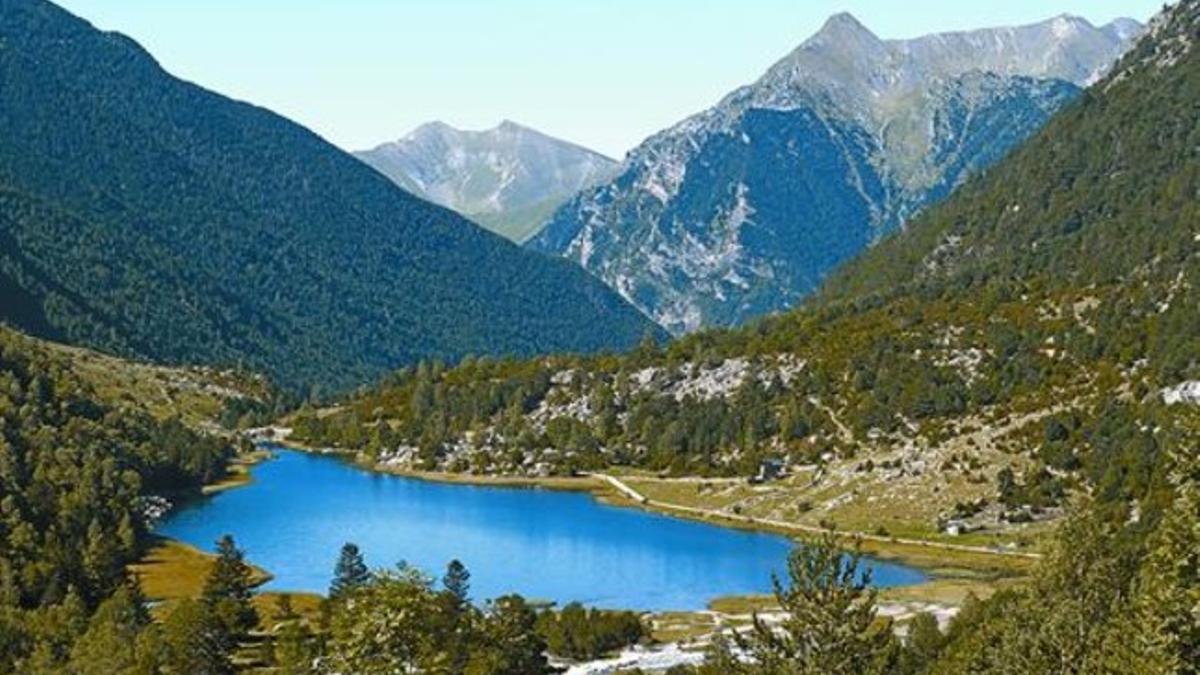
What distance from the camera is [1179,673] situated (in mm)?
52594

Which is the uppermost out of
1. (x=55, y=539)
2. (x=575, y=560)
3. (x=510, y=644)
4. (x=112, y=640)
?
(x=55, y=539)

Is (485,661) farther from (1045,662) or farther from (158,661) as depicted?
(1045,662)

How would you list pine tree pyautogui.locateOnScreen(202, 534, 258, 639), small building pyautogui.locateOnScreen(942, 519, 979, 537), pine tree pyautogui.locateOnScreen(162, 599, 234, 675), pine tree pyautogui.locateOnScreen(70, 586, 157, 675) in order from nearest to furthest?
1. pine tree pyautogui.locateOnScreen(70, 586, 157, 675)
2. pine tree pyautogui.locateOnScreen(162, 599, 234, 675)
3. pine tree pyautogui.locateOnScreen(202, 534, 258, 639)
4. small building pyautogui.locateOnScreen(942, 519, 979, 537)

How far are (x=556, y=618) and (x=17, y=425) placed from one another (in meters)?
103

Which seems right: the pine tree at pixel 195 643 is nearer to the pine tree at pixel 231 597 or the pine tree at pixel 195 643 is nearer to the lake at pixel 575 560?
the pine tree at pixel 231 597

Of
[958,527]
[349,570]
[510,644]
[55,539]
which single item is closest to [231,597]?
[349,570]

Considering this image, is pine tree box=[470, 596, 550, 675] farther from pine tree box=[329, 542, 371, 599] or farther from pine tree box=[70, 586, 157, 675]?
pine tree box=[329, 542, 371, 599]

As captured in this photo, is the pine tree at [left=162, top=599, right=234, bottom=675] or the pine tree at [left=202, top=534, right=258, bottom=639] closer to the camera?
the pine tree at [left=162, top=599, right=234, bottom=675]

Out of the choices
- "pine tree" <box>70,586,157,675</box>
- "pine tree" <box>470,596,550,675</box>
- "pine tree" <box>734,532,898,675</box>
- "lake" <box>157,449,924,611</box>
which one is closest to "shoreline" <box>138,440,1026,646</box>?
"lake" <box>157,449,924,611</box>

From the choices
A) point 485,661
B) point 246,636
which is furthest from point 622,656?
point 246,636

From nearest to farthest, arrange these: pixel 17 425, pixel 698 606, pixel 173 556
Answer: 1. pixel 698 606
2. pixel 173 556
3. pixel 17 425

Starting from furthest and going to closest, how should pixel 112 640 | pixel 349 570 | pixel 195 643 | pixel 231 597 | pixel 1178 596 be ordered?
pixel 349 570, pixel 231 597, pixel 195 643, pixel 112 640, pixel 1178 596

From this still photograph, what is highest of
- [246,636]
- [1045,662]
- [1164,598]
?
[1164,598]

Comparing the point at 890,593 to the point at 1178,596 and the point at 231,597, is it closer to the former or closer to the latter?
the point at 231,597
